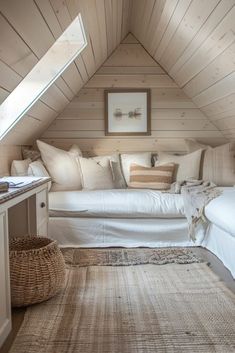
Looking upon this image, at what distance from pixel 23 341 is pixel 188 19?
2173mm

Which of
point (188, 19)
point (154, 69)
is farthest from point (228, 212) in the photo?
point (154, 69)

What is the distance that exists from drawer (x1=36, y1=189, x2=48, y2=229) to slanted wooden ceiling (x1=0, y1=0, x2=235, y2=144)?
0.71 metres

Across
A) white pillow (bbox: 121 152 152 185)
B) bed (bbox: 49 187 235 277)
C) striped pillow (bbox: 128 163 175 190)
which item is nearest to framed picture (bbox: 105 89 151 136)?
white pillow (bbox: 121 152 152 185)

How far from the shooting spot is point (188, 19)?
236cm

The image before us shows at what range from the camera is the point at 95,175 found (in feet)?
11.1

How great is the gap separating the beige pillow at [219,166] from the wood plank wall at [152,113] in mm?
452

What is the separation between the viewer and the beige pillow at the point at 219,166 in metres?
3.46

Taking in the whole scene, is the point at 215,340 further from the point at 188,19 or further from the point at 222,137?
the point at 222,137

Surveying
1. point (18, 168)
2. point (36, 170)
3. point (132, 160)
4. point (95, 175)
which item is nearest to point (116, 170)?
point (132, 160)

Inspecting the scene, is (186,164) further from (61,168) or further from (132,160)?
(61,168)

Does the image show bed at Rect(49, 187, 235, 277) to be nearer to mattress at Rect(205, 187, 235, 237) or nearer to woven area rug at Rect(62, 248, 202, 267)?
woven area rug at Rect(62, 248, 202, 267)

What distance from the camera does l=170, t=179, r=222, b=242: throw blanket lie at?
275cm

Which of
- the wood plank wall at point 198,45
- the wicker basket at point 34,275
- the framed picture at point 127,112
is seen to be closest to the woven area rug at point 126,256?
the wicker basket at point 34,275

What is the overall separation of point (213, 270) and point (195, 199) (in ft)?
2.09
